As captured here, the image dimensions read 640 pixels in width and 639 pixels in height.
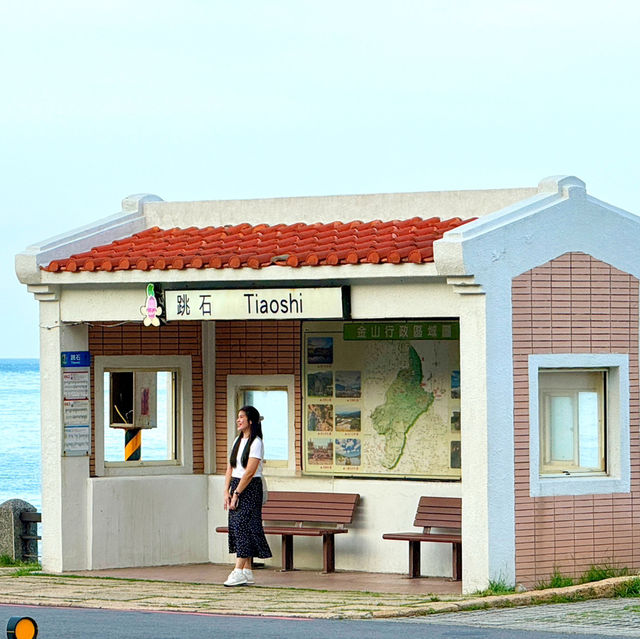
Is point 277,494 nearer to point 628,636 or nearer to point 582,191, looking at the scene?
point 582,191

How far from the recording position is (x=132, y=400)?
17688 mm

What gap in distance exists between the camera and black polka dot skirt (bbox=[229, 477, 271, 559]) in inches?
598

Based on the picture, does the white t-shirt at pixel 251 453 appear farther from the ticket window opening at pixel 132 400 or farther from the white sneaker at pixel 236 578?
the ticket window opening at pixel 132 400

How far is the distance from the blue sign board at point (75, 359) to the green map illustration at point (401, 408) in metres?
3.00

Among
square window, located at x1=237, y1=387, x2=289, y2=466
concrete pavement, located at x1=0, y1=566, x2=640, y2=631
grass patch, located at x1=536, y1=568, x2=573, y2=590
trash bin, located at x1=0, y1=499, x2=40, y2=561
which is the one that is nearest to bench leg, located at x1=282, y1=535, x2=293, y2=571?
concrete pavement, located at x1=0, y1=566, x2=640, y2=631

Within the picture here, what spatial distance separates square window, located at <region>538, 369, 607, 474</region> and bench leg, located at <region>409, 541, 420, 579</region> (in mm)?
1536

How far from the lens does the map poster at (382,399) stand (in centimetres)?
1656

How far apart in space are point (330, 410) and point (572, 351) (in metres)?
3.09

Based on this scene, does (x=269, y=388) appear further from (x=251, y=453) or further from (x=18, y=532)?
(x=18, y=532)

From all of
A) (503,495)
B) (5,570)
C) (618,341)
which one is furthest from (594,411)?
(5,570)

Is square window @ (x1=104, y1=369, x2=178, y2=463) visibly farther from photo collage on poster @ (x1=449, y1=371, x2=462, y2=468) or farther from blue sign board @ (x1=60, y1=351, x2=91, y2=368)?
photo collage on poster @ (x1=449, y1=371, x2=462, y2=468)

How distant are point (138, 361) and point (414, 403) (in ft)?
9.75

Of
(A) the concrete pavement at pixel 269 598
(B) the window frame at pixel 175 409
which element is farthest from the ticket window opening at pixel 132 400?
(A) the concrete pavement at pixel 269 598

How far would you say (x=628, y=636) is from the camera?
11609mm
